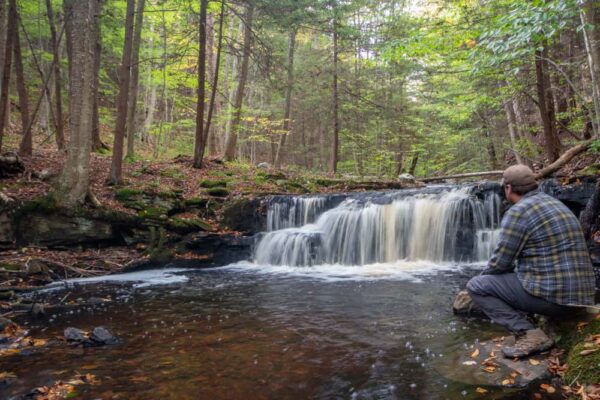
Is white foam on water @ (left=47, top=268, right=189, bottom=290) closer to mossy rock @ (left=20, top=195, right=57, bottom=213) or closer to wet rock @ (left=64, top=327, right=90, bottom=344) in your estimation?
mossy rock @ (left=20, top=195, right=57, bottom=213)

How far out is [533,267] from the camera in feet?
11.4

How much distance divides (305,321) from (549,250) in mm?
3381

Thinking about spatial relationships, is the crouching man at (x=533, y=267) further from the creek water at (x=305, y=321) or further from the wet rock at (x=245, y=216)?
the wet rock at (x=245, y=216)

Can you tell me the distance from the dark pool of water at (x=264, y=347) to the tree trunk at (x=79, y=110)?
3433 millimetres

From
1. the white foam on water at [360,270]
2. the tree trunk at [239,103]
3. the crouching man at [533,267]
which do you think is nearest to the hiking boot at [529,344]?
the crouching man at [533,267]

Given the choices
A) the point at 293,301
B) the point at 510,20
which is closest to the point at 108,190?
the point at 293,301

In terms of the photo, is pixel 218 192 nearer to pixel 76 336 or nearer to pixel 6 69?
pixel 6 69

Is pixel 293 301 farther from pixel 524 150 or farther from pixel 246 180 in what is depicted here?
pixel 524 150

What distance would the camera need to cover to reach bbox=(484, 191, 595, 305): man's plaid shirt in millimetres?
3365

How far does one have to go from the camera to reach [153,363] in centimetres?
424

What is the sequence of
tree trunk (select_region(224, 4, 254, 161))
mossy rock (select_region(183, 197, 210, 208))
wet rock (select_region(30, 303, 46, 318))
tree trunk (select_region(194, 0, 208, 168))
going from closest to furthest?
wet rock (select_region(30, 303, 46, 318)) < mossy rock (select_region(183, 197, 210, 208)) < tree trunk (select_region(194, 0, 208, 168)) < tree trunk (select_region(224, 4, 254, 161))

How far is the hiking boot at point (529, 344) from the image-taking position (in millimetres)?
3605

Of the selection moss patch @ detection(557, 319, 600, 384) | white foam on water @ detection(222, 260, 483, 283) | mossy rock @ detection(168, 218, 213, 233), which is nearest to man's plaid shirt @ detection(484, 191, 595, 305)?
moss patch @ detection(557, 319, 600, 384)

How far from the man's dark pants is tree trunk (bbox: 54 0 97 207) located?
30.9 feet
